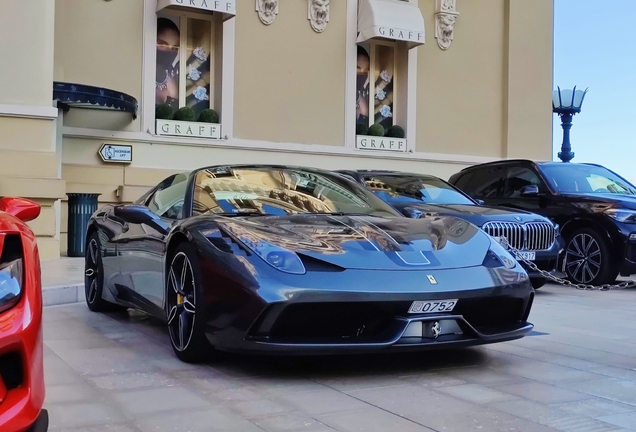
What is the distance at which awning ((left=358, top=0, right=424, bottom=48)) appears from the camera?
1450 centimetres

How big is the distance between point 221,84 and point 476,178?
4961mm

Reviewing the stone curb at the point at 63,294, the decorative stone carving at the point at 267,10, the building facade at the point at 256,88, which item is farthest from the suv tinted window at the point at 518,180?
the decorative stone carving at the point at 267,10

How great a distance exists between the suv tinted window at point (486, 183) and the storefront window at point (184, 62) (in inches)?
197

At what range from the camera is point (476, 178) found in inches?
428

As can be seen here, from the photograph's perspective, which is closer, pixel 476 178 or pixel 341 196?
pixel 341 196

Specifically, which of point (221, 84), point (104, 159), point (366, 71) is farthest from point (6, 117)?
point (366, 71)

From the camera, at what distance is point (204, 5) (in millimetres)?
12570

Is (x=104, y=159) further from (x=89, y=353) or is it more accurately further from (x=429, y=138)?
(x=89, y=353)

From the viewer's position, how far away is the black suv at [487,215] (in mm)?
7848

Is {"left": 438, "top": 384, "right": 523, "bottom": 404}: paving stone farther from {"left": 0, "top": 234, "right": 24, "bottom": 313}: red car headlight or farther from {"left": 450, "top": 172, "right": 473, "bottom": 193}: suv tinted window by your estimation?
{"left": 450, "top": 172, "right": 473, "bottom": 193}: suv tinted window

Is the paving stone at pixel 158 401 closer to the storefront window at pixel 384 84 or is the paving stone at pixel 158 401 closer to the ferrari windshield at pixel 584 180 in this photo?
the ferrari windshield at pixel 584 180

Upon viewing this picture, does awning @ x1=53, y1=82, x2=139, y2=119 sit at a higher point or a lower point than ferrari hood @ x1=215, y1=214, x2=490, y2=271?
higher

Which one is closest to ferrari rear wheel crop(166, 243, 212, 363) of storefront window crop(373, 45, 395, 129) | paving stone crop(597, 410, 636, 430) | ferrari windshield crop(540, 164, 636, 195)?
paving stone crop(597, 410, 636, 430)

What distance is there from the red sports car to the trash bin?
8.93 metres
